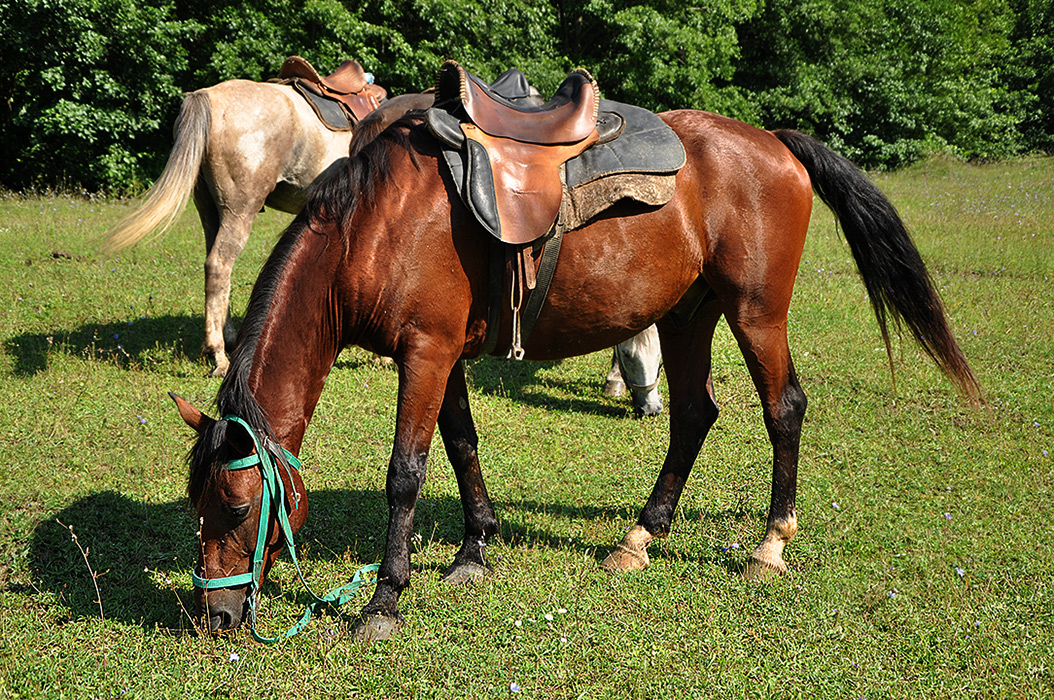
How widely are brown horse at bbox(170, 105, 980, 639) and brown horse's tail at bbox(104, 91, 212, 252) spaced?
339cm

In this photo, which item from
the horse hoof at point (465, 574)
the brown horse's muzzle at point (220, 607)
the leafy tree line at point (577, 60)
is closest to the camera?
the brown horse's muzzle at point (220, 607)

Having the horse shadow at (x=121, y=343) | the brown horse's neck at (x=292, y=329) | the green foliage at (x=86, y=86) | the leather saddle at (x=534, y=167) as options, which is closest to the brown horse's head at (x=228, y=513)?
the brown horse's neck at (x=292, y=329)

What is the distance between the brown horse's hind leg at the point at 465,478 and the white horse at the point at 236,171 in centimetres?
241

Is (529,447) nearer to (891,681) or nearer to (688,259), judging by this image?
(688,259)

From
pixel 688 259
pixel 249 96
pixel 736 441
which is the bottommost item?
pixel 736 441

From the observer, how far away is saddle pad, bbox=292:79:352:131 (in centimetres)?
727

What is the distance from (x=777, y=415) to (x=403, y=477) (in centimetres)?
188

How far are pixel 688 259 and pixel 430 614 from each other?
79.4 inches

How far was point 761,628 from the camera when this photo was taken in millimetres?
3357

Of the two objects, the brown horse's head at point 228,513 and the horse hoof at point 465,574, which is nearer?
the brown horse's head at point 228,513

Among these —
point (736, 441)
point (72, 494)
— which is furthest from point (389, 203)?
point (736, 441)

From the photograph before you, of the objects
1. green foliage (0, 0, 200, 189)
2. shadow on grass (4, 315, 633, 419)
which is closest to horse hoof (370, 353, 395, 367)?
shadow on grass (4, 315, 633, 419)

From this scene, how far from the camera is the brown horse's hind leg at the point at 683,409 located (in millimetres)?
4062

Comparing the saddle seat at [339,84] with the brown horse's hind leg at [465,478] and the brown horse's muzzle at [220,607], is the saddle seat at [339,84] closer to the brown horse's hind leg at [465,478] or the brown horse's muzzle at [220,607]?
the brown horse's hind leg at [465,478]
